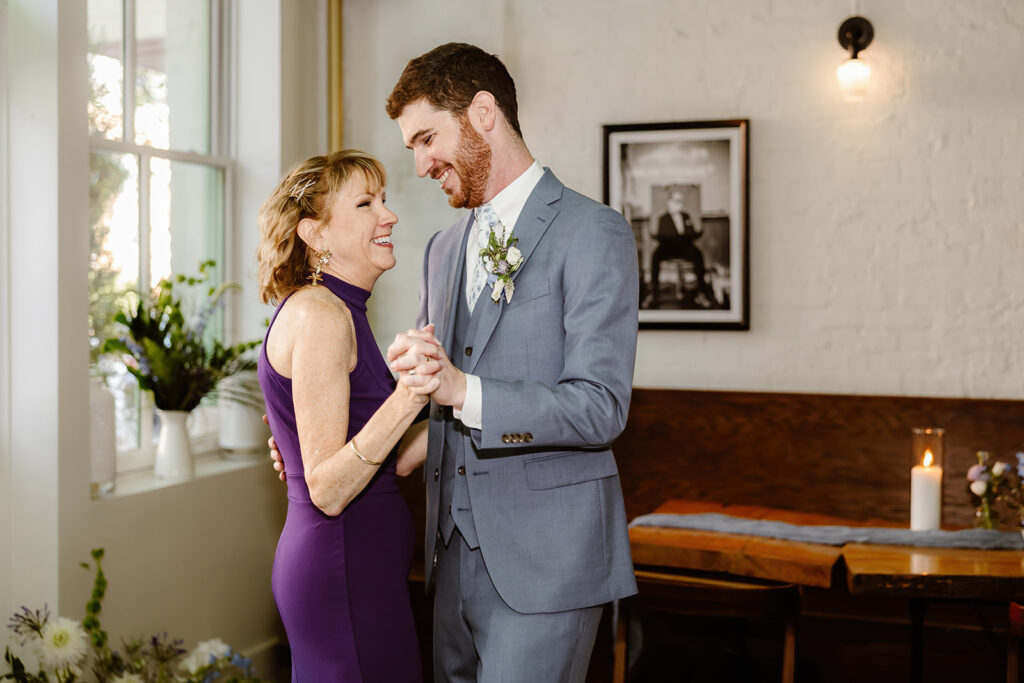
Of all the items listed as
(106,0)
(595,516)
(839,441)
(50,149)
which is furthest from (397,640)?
(106,0)

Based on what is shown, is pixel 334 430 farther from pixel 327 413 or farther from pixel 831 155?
pixel 831 155

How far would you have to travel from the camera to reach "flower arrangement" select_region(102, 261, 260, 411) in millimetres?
3332

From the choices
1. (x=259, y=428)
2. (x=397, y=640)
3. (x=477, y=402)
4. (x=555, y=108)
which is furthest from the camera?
(x=555, y=108)

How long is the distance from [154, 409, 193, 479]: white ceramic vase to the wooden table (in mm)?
1670

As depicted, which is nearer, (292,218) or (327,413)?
(327,413)

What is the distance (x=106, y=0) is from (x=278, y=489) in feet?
6.64

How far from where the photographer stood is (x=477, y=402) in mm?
1646

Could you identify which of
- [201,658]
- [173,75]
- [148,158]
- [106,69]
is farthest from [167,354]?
[201,658]

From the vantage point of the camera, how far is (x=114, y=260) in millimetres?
3527

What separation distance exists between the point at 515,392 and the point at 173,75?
9.34 feet

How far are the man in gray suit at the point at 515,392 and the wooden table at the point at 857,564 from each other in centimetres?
106

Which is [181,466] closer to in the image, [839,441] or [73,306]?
[73,306]

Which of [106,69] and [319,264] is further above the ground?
[106,69]

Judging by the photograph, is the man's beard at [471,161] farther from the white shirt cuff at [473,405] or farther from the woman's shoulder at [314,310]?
the white shirt cuff at [473,405]
